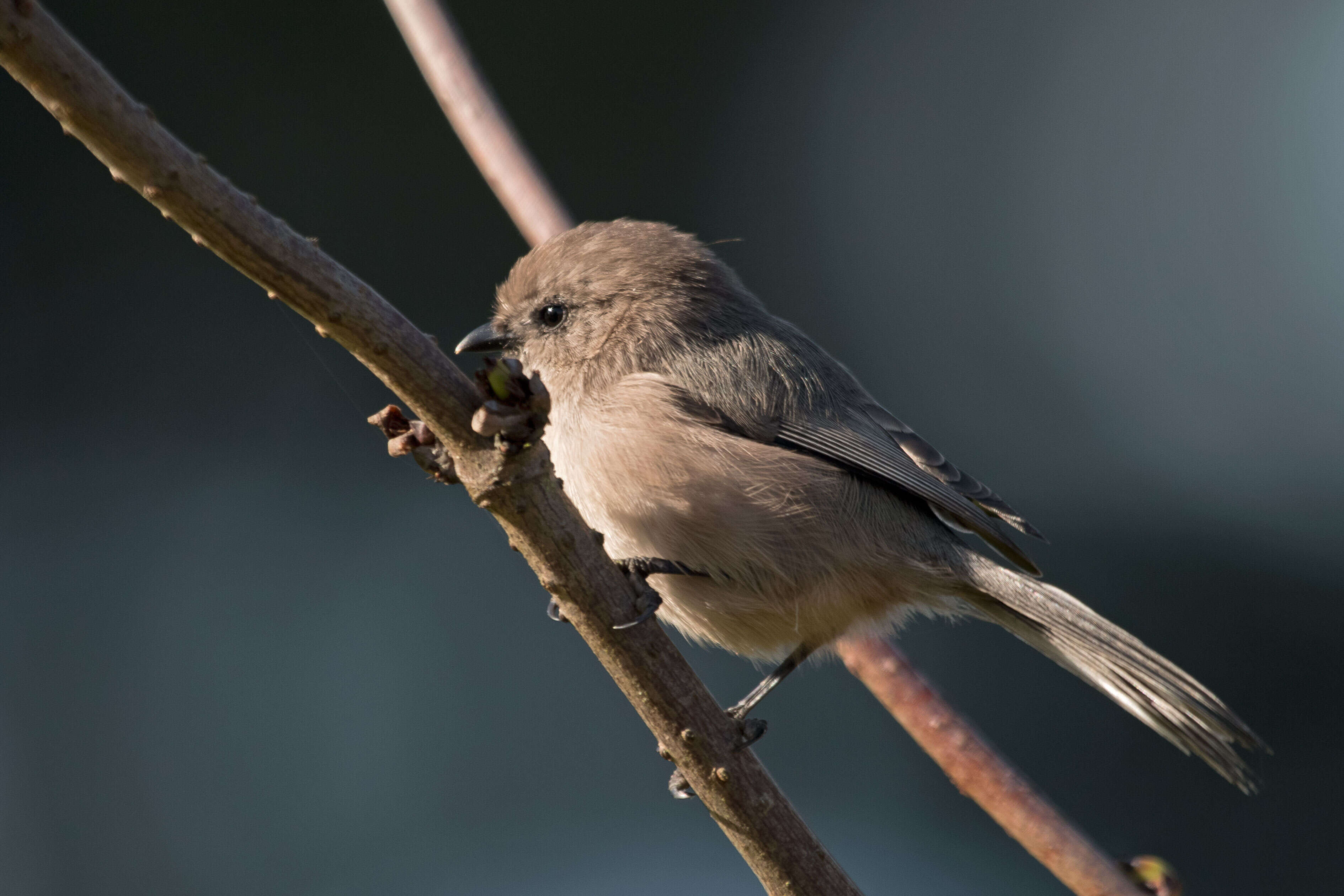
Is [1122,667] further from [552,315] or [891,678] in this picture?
[552,315]

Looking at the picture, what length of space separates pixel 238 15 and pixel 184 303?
1.37 metres

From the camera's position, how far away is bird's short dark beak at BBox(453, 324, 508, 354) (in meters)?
2.96

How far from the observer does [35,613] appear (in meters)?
4.66

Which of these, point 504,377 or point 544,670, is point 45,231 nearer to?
point 544,670

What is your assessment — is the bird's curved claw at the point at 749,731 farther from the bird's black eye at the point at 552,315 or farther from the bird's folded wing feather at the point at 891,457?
the bird's black eye at the point at 552,315

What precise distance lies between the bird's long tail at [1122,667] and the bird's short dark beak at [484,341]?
56.8 inches

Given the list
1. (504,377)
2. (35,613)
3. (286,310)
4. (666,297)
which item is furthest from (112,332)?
(504,377)

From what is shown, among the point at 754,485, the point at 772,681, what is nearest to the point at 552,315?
the point at 754,485

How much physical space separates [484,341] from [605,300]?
0.39 metres

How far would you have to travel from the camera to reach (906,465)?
108 inches

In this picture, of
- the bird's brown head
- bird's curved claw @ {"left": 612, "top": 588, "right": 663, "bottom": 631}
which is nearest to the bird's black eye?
the bird's brown head

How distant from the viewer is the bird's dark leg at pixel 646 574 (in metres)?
1.80

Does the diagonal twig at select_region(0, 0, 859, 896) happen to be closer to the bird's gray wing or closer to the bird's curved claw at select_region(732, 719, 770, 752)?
the bird's curved claw at select_region(732, 719, 770, 752)

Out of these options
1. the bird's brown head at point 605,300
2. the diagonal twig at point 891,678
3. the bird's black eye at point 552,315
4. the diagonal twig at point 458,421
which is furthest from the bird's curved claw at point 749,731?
the bird's black eye at point 552,315
